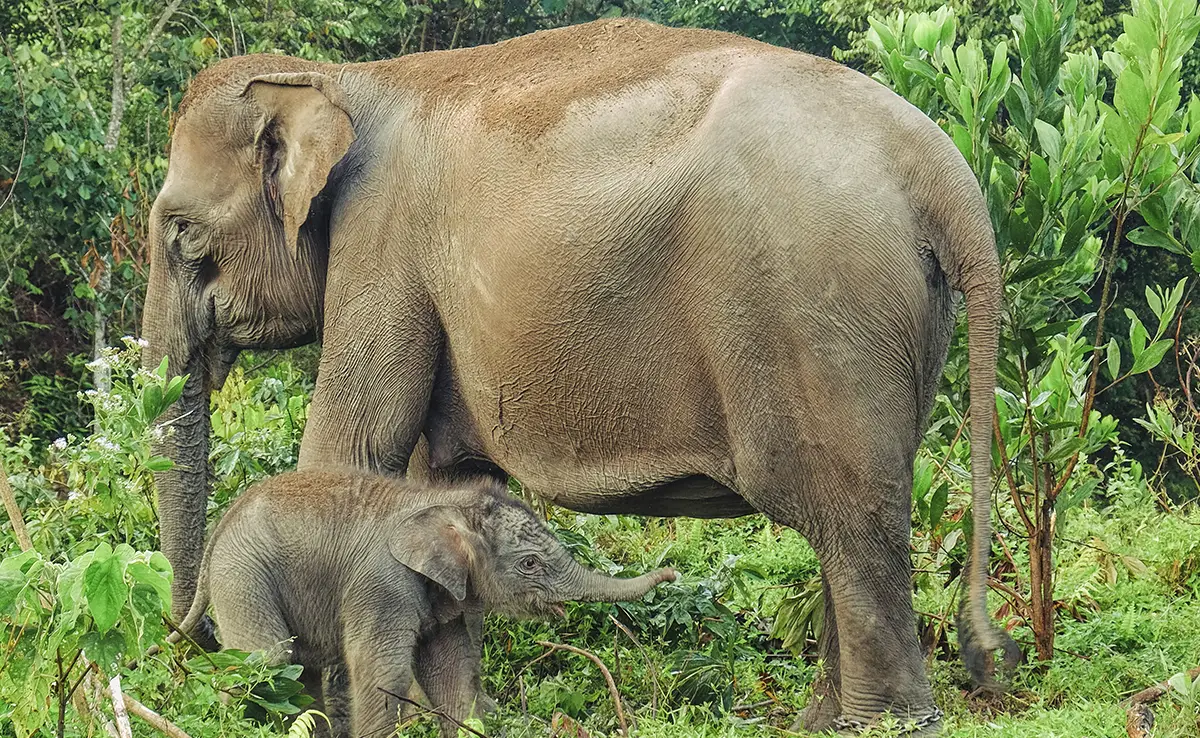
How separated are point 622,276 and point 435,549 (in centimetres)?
95

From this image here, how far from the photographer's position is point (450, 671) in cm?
450

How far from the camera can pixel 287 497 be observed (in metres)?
4.39

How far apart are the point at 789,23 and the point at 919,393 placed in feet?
58.4

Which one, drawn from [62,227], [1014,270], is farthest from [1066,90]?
[62,227]

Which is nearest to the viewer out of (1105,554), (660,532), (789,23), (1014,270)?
(1014,270)

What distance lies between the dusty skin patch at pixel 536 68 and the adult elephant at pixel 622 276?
0.4 inches

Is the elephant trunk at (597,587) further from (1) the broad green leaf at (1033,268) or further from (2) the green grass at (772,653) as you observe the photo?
(1) the broad green leaf at (1033,268)

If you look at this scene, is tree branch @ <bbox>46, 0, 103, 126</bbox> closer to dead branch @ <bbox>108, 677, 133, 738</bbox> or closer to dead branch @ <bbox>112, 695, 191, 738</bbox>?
dead branch @ <bbox>112, 695, 191, 738</bbox>

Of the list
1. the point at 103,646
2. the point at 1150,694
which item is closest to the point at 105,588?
the point at 103,646

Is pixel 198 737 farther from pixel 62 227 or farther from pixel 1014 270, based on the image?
pixel 62 227

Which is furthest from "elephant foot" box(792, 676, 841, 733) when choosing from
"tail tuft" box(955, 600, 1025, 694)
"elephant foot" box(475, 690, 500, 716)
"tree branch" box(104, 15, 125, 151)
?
"tree branch" box(104, 15, 125, 151)

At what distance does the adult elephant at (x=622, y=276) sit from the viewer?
384 centimetres

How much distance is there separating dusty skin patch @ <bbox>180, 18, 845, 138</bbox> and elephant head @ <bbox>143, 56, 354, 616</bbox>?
0.07ft

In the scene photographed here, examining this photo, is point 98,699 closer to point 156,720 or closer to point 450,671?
point 156,720
